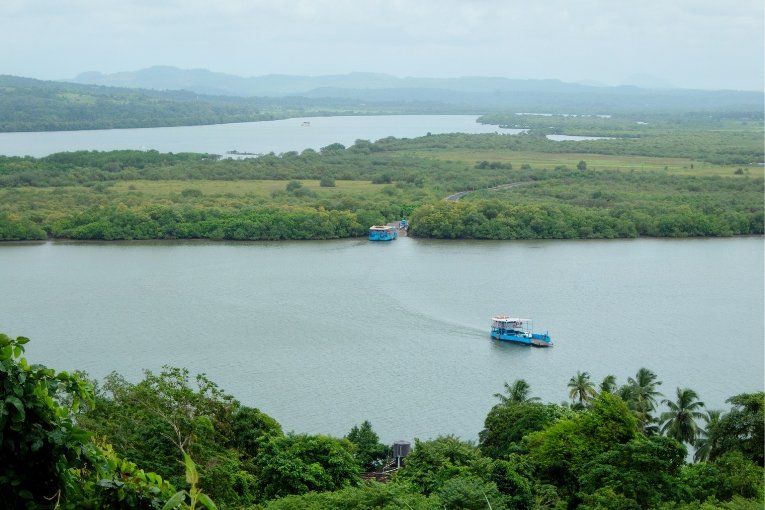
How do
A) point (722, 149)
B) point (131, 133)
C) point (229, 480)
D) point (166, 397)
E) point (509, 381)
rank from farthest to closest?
point (131, 133)
point (722, 149)
point (509, 381)
point (166, 397)
point (229, 480)

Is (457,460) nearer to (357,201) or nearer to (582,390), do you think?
(582,390)

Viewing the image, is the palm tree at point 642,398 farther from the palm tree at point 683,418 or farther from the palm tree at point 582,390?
the palm tree at point 582,390

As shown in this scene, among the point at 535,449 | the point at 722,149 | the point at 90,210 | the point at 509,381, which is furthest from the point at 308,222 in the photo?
the point at 722,149

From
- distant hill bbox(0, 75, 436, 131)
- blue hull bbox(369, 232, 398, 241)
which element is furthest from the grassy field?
distant hill bbox(0, 75, 436, 131)

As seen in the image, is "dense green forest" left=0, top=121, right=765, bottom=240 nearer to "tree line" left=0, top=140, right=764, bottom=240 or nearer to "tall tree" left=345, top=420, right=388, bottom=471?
"tree line" left=0, top=140, right=764, bottom=240

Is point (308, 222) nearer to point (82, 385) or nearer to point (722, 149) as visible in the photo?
point (82, 385)

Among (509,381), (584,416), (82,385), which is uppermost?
(82,385)
